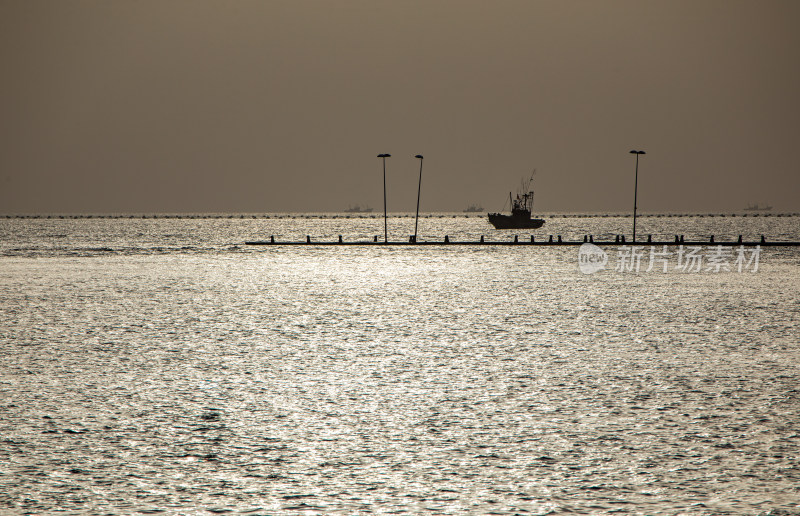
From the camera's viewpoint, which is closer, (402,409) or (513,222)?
(402,409)

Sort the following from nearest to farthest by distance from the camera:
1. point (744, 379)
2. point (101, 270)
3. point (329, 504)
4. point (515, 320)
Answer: point (329, 504), point (744, 379), point (515, 320), point (101, 270)

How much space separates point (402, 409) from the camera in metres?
11.6

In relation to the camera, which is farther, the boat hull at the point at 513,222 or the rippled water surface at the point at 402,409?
the boat hull at the point at 513,222

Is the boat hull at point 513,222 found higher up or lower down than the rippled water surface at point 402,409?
higher up

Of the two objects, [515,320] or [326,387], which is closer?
[326,387]

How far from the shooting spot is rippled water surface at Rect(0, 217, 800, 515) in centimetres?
799

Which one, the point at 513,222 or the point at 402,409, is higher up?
the point at 513,222

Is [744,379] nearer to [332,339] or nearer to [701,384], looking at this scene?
[701,384]

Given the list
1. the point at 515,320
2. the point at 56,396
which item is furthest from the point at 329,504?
the point at 515,320

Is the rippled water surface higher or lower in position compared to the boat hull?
lower

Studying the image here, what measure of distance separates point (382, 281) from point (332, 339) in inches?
792

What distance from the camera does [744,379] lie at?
551 inches

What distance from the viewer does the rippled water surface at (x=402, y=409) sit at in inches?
314

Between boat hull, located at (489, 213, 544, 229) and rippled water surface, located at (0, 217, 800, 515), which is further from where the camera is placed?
boat hull, located at (489, 213, 544, 229)
